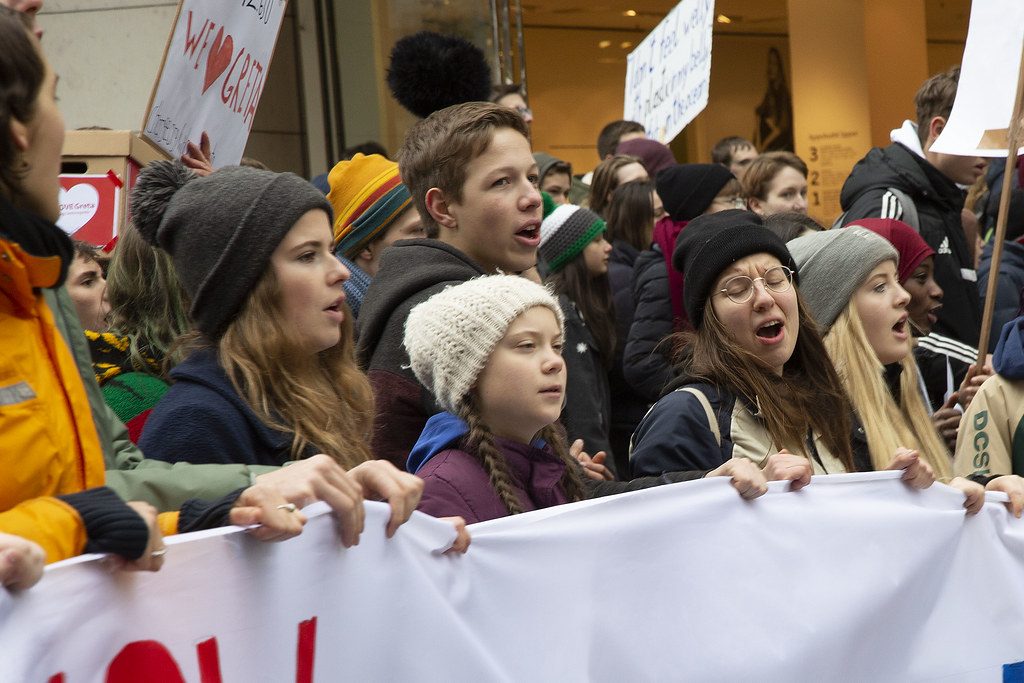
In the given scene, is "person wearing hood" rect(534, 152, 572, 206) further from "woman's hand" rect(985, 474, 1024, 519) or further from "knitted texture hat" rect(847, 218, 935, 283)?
"woman's hand" rect(985, 474, 1024, 519)

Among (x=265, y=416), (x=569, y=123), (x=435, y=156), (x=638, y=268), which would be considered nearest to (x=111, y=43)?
(x=638, y=268)

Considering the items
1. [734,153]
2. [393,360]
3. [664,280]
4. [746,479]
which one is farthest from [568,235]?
[734,153]

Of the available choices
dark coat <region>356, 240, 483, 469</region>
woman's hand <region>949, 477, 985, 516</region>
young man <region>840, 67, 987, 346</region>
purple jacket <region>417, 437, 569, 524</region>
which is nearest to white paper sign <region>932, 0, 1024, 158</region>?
young man <region>840, 67, 987, 346</region>

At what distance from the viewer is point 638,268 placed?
6.04 metres

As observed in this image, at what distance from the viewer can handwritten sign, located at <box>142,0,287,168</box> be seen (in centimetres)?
398

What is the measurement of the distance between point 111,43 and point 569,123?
33.2 ft

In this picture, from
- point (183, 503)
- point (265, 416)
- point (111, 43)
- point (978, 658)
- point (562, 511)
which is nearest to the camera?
point (183, 503)

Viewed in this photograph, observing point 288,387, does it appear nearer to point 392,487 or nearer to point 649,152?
point 392,487

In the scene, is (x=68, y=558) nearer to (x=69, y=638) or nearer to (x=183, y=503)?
(x=69, y=638)

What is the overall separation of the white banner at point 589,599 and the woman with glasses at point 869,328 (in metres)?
0.80

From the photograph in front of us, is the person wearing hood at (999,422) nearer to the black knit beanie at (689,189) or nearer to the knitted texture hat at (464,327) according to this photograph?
the knitted texture hat at (464,327)

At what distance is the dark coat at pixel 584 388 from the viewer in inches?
195

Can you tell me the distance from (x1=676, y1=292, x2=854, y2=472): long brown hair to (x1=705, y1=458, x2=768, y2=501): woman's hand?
74cm

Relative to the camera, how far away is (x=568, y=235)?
19.1ft
